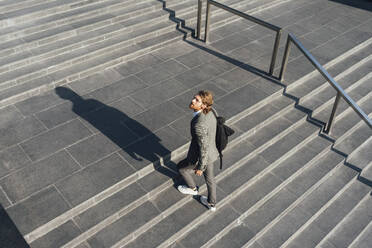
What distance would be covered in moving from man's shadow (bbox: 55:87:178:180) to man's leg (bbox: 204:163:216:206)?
64cm

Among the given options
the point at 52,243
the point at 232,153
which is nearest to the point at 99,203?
the point at 52,243

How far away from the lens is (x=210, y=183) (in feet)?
16.8

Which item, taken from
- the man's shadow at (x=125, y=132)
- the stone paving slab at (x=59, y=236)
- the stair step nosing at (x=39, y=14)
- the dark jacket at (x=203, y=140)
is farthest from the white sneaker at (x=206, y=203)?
the stair step nosing at (x=39, y=14)

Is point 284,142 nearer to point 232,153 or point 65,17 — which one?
point 232,153

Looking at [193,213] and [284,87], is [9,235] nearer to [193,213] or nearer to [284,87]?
[193,213]

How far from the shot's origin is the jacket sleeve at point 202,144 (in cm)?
454

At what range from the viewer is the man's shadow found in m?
5.69

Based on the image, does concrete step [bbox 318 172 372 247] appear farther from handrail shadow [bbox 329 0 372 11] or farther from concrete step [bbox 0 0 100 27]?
concrete step [bbox 0 0 100 27]

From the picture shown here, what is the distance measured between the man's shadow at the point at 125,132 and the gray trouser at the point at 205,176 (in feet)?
1.20

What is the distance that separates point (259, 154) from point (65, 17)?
526 centimetres

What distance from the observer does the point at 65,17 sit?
326 inches

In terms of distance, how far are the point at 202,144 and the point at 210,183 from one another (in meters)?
0.78

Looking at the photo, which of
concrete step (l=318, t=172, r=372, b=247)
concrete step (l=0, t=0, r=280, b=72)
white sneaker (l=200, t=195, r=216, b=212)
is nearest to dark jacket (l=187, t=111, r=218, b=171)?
white sneaker (l=200, t=195, r=216, b=212)

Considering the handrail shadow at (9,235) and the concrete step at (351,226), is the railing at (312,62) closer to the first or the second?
the concrete step at (351,226)
